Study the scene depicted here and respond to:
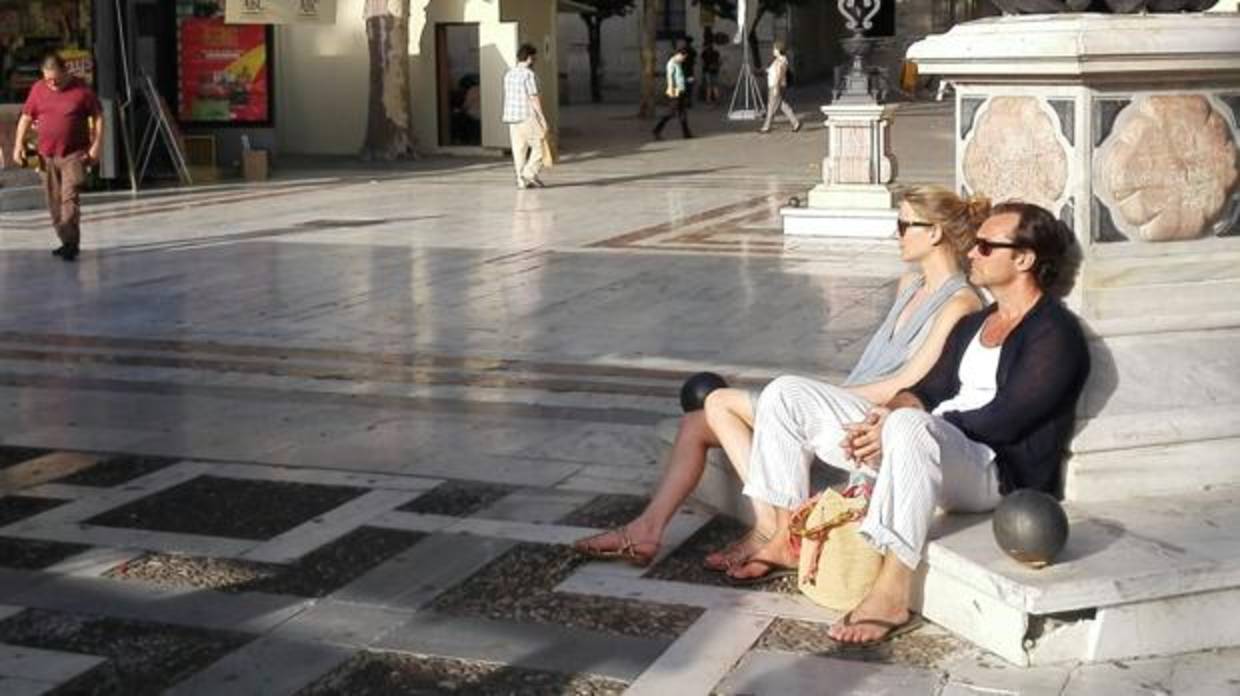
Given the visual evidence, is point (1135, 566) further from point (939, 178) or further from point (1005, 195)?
point (939, 178)

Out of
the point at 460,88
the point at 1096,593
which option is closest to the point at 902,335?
the point at 1096,593

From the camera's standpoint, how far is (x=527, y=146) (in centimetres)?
2191

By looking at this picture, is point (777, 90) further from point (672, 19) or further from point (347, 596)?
point (347, 596)

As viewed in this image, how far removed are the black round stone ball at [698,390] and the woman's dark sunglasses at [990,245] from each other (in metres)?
1.05

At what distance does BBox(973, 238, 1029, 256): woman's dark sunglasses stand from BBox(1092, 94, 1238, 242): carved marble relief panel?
455 millimetres

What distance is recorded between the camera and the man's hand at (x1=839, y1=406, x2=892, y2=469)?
5270 mm

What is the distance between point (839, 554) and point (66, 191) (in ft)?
36.7

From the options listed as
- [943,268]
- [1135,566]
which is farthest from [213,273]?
[1135,566]

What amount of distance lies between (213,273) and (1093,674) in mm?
10530

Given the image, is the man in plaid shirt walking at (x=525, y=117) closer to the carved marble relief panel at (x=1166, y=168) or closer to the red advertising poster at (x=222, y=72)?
the red advertising poster at (x=222, y=72)

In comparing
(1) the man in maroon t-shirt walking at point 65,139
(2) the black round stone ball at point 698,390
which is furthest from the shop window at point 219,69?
(2) the black round stone ball at point 698,390

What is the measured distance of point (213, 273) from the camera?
14.4 meters

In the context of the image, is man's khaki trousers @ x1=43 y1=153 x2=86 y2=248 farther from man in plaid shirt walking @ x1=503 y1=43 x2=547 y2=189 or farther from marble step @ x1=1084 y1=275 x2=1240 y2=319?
marble step @ x1=1084 y1=275 x2=1240 y2=319

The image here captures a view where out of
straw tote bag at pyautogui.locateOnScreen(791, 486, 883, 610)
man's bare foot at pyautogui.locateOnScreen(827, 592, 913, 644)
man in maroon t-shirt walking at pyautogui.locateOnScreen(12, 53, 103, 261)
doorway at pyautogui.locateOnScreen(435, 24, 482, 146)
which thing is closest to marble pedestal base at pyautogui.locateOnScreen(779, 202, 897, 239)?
man in maroon t-shirt walking at pyautogui.locateOnScreen(12, 53, 103, 261)
